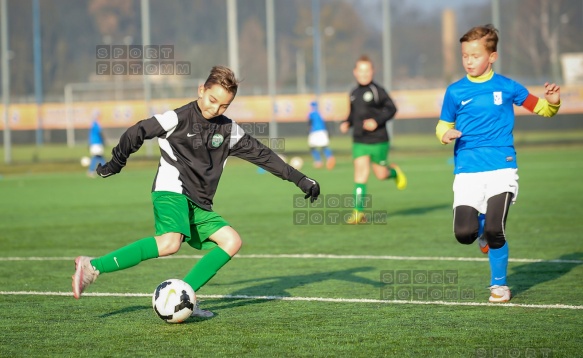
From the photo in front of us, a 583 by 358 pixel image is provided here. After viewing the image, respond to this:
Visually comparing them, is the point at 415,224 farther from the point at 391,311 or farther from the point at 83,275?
the point at 83,275

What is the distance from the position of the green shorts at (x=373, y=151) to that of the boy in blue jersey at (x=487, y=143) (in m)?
5.77

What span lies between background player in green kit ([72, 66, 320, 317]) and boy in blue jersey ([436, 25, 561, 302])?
4.46ft

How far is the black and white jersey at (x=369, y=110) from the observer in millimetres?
12828

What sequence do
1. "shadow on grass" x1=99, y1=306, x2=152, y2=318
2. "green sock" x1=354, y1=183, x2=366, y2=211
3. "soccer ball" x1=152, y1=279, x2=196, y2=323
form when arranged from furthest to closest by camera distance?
1. "green sock" x1=354, y1=183, x2=366, y2=211
2. "shadow on grass" x1=99, y1=306, x2=152, y2=318
3. "soccer ball" x1=152, y1=279, x2=196, y2=323

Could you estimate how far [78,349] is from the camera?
214 inches

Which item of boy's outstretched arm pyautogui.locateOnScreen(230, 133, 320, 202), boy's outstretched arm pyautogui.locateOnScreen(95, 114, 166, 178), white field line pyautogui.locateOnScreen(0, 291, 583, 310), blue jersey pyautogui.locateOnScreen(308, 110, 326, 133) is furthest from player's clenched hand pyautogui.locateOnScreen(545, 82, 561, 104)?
blue jersey pyautogui.locateOnScreen(308, 110, 326, 133)

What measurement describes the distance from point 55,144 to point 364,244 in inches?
1561

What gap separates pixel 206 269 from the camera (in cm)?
632

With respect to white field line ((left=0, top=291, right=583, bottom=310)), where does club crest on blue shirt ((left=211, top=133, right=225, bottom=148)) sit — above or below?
above

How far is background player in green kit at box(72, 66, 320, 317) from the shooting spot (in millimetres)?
6117

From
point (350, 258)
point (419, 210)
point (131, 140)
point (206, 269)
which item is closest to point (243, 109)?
point (419, 210)

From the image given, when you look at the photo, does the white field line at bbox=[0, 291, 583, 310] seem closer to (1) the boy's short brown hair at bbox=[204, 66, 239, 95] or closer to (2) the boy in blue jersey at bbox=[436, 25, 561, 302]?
(2) the boy in blue jersey at bbox=[436, 25, 561, 302]

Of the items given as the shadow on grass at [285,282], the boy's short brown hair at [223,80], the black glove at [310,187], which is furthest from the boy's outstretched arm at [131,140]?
the shadow on grass at [285,282]

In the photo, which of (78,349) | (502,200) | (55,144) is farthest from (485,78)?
(55,144)
